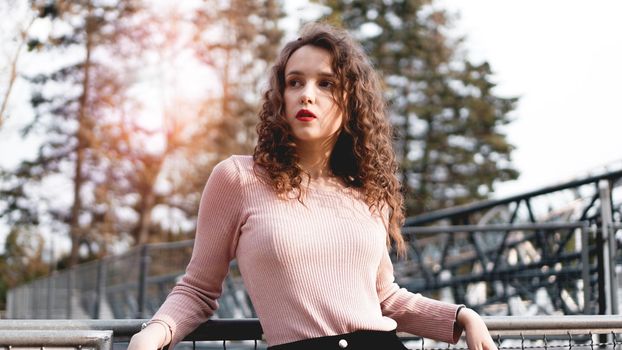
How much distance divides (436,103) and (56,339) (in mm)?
34604

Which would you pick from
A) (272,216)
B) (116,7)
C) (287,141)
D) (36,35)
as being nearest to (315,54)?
(287,141)

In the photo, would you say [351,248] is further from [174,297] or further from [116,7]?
[116,7]

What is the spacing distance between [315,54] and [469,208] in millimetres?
7551

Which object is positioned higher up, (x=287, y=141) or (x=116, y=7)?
(x=116, y=7)

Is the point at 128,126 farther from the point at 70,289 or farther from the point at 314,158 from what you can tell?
the point at 314,158

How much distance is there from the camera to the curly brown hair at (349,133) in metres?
2.69

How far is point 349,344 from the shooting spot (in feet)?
7.93

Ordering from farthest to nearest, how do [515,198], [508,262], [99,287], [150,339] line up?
[99,287], [508,262], [515,198], [150,339]

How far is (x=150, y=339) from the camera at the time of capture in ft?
7.42

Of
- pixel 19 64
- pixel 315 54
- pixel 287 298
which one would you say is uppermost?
pixel 19 64

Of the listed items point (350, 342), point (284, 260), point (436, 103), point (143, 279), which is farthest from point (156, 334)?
point (436, 103)

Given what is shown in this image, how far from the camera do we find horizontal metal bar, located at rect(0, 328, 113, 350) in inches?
93.7

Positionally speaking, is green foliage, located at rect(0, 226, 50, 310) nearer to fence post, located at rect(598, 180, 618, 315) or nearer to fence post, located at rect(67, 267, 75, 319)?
fence post, located at rect(67, 267, 75, 319)

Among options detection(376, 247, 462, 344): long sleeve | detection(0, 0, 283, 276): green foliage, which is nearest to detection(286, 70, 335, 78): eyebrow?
detection(376, 247, 462, 344): long sleeve
